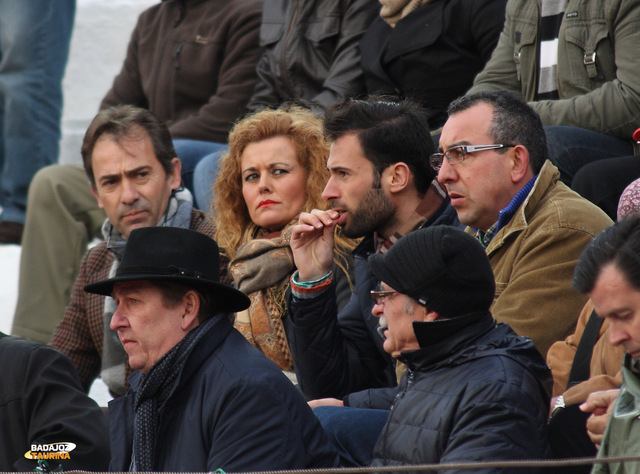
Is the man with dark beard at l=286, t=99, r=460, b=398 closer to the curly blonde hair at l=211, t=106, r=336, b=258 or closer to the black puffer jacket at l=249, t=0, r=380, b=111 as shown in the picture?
the curly blonde hair at l=211, t=106, r=336, b=258

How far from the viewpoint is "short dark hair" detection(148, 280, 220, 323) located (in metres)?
3.55

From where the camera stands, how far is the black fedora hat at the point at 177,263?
3.51 metres

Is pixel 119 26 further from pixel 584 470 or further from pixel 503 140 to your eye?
pixel 584 470

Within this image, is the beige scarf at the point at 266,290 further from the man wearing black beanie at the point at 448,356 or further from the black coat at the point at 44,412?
the man wearing black beanie at the point at 448,356

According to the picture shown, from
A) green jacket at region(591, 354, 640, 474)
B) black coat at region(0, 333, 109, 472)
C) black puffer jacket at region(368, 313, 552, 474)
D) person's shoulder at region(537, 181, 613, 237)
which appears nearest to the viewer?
green jacket at region(591, 354, 640, 474)

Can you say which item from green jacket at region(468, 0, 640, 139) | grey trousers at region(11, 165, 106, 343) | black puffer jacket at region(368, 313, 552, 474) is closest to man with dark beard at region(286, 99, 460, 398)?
green jacket at region(468, 0, 640, 139)

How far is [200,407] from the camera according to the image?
131 inches

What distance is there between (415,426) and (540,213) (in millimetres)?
1103

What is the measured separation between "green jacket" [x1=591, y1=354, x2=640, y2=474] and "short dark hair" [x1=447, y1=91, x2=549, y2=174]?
4.57 ft

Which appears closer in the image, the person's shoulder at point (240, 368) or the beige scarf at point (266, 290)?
the person's shoulder at point (240, 368)

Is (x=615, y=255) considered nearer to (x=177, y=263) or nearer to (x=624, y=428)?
(x=624, y=428)

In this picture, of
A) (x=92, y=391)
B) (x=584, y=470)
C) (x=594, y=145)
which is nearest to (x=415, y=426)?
(x=584, y=470)

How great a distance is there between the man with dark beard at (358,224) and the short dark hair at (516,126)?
0.40m

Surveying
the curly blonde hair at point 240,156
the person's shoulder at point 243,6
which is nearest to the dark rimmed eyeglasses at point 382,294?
the curly blonde hair at point 240,156
